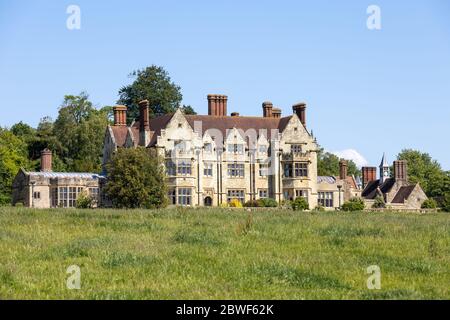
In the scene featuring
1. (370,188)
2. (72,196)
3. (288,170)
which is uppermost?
(288,170)

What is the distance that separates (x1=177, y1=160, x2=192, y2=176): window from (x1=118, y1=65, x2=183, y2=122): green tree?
27355 millimetres

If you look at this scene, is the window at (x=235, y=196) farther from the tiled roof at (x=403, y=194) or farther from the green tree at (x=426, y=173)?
the green tree at (x=426, y=173)

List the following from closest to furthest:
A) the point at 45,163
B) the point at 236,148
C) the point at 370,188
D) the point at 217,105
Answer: the point at 236,148, the point at 217,105, the point at 45,163, the point at 370,188

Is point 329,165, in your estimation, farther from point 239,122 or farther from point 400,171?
point 239,122

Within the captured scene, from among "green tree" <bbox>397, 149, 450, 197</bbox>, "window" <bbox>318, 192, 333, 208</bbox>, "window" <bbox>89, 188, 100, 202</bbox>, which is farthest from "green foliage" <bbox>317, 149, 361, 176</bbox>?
"window" <bbox>89, 188, 100, 202</bbox>

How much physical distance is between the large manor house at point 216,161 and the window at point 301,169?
0.28 feet

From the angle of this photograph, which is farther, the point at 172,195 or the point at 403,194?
the point at 403,194

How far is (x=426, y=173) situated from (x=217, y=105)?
176 ft

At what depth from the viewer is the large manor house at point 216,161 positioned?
6247 cm

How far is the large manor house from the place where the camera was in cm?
6247

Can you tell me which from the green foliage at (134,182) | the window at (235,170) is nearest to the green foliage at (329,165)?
the window at (235,170)

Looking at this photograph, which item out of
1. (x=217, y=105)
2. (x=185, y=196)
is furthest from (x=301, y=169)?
(x=185, y=196)

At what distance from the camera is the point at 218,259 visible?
→ 1892cm
